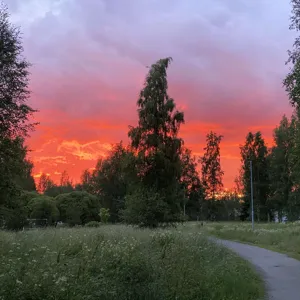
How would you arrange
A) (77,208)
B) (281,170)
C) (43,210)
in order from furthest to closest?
1. (281,170)
2. (77,208)
3. (43,210)

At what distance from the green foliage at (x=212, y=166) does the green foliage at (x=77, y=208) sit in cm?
4160

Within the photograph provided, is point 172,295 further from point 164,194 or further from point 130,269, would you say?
point 164,194

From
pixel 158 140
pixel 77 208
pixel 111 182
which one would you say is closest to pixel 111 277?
pixel 158 140

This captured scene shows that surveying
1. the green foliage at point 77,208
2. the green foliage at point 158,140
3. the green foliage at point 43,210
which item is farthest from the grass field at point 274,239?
the green foliage at point 43,210

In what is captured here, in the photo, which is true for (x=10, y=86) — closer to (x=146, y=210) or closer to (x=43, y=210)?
(x=146, y=210)

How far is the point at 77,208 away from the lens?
52.3 m

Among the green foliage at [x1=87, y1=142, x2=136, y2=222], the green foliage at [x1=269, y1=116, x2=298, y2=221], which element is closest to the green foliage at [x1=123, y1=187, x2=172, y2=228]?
the green foliage at [x1=87, y1=142, x2=136, y2=222]

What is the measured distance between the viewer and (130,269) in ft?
28.6

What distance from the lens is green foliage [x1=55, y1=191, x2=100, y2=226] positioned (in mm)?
51625

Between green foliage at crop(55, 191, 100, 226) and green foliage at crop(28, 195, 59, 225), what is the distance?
2.61 meters

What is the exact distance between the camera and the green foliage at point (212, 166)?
92188 mm

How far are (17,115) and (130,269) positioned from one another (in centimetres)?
860

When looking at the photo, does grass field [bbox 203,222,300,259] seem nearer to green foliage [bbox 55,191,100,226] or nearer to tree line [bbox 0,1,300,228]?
tree line [bbox 0,1,300,228]

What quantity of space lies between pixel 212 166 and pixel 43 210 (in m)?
52.5
